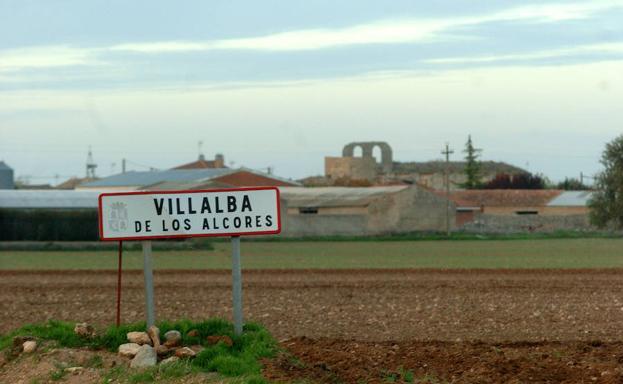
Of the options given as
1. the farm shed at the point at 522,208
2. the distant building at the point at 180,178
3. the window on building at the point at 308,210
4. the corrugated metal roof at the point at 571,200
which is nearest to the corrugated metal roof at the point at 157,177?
the distant building at the point at 180,178

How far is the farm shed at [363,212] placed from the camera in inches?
3558

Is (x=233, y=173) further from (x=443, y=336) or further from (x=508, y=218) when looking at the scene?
(x=443, y=336)

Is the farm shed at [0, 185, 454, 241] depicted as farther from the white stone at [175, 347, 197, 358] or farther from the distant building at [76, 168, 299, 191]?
the white stone at [175, 347, 197, 358]

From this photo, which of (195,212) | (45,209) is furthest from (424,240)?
(195,212)

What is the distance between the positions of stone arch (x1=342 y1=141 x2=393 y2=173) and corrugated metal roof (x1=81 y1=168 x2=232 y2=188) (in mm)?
60627

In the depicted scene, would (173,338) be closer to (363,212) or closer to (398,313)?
(398,313)

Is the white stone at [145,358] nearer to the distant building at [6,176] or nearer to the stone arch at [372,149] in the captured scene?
the distant building at [6,176]

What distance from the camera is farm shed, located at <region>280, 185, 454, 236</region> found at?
90375 mm

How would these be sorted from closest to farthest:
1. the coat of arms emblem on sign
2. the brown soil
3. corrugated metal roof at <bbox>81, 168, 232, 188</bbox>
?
the brown soil, the coat of arms emblem on sign, corrugated metal roof at <bbox>81, 168, 232, 188</bbox>

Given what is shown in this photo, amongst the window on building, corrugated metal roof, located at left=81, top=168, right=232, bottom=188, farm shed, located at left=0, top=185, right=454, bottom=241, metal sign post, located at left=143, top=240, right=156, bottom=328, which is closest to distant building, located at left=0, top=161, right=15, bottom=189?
corrugated metal roof, located at left=81, top=168, right=232, bottom=188

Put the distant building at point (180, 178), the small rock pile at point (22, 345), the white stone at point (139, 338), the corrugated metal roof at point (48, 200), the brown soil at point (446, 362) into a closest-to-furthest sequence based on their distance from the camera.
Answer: the brown soil at point (446, 362)
the white stone at point (139, 338)
the small rock pile at point (22, 345)
the corrugated metal roof at point (48, 200)
the distant building at point (180, 178)

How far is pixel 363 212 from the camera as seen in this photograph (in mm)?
92250

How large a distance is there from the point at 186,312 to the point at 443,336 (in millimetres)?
6043

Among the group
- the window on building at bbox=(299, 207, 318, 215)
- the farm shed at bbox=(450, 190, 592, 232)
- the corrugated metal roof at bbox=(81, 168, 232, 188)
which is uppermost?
the corrugated metal roof at bbox=(81, 168, 232, 188)
